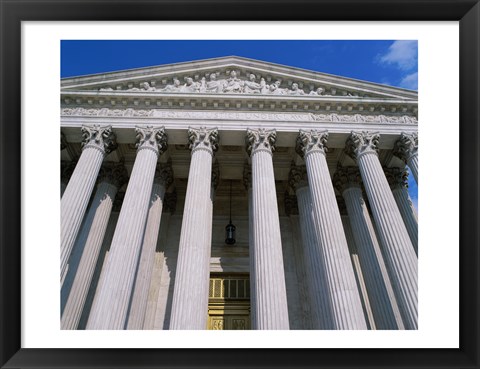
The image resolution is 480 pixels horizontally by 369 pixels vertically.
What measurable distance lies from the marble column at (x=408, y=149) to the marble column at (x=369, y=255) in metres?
2.59

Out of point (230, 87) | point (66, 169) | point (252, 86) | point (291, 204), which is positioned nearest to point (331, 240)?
point (291, 204)

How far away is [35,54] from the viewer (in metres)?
7.38

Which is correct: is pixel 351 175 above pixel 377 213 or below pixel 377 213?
above

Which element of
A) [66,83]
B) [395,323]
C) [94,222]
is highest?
[66,83]

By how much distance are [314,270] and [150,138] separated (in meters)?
9.56

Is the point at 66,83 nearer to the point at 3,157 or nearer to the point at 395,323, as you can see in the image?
the point at 3,157

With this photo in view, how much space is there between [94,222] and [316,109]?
1197 centimetres

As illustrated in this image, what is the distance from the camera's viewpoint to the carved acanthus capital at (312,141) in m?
18.1

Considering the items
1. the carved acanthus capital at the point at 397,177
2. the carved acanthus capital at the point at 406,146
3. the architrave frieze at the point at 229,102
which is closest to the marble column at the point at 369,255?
the carved acanthus capital at the point at 397,177

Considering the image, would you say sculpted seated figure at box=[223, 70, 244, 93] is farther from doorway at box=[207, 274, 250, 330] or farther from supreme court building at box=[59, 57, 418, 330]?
doorway at box=[207, 274, 250, 330]

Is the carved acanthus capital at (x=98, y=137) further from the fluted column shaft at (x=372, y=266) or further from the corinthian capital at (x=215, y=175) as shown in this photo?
the fluted column shaft at (x=372, y=266)

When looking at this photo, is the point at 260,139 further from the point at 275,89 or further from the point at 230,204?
the point at 230,204

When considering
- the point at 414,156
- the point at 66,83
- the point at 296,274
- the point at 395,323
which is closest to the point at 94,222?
the point at 66,83

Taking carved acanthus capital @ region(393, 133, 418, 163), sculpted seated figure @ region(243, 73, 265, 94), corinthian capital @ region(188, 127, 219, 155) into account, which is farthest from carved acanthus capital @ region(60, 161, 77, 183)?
carved acanthus capital @ region(393, 133, 418, 163)
